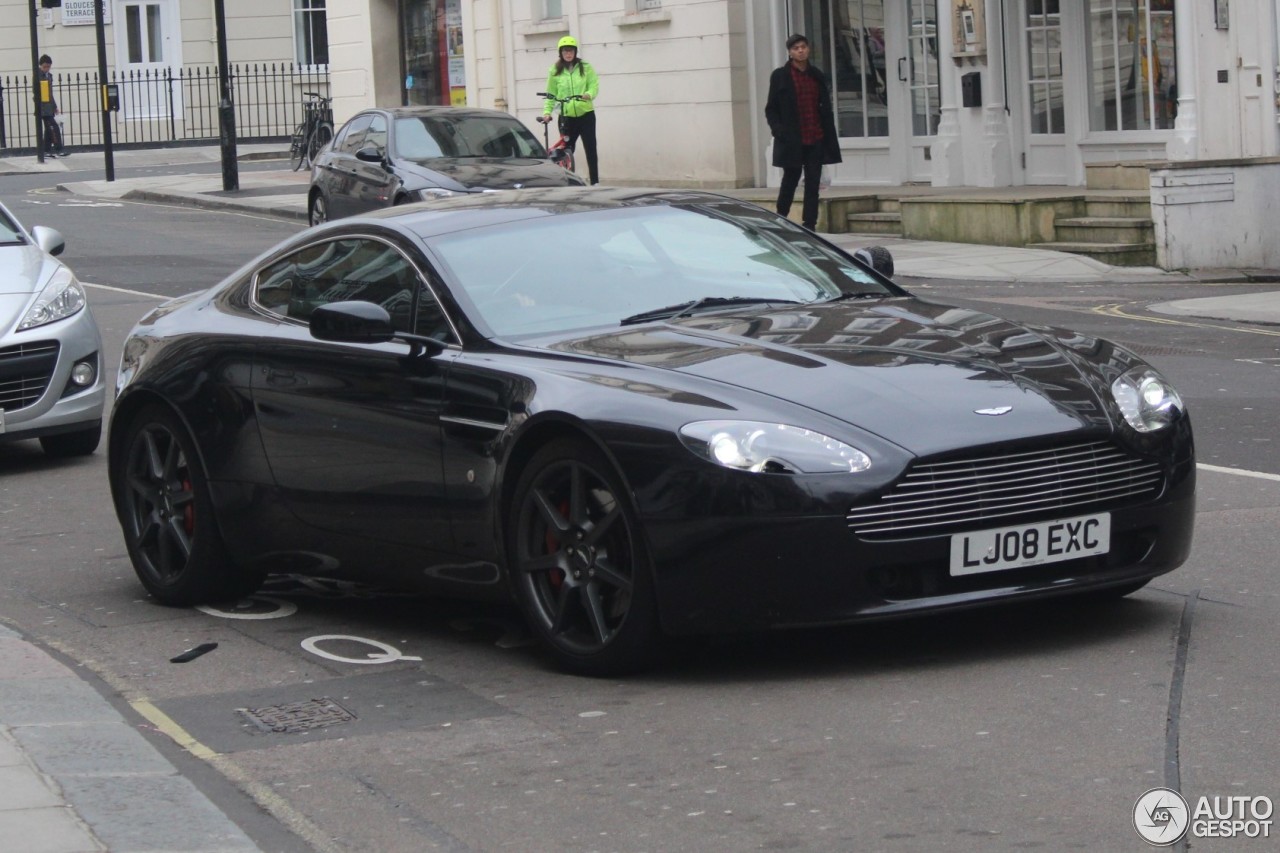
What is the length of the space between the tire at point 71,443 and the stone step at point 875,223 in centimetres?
1290

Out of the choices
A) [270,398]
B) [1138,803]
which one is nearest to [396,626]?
[270,398]

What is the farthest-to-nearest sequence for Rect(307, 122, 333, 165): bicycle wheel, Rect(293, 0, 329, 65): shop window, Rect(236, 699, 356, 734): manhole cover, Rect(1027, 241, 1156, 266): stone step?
Rect(293, 0, 329, 65): shop window → Rect(307, 122, 333, 165): bicycle wheel → Rect(1027, 241, 1156, 266): stone step → Rect(236, 699, 356, 734): manhole cover

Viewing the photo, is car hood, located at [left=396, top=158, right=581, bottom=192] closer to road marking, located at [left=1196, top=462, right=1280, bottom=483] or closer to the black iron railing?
road marking, located at [left=1196, top=462, right=1280, bottom=483]

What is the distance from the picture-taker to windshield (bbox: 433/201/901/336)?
6652 mm

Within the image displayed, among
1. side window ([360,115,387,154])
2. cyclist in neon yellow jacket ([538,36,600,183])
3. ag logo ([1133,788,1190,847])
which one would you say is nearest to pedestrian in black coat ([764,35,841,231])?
side window ([360,115,387,154])

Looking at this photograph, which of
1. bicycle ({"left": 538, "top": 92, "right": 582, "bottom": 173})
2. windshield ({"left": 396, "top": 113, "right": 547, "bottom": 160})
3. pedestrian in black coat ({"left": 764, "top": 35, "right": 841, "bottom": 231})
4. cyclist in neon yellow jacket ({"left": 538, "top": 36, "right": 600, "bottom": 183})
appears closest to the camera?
pedestrian in black coat ({"left": 764, "top": 35, "right": 841, "bottom": 231})

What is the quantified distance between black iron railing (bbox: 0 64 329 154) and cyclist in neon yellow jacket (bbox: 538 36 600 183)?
81.3ft

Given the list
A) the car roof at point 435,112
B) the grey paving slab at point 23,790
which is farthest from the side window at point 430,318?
the car roof at point 435,112

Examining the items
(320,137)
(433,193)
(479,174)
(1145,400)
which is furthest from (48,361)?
(320,137)

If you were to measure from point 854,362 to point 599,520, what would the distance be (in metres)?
0.85

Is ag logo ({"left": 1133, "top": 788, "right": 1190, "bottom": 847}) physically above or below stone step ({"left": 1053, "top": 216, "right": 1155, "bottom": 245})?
below

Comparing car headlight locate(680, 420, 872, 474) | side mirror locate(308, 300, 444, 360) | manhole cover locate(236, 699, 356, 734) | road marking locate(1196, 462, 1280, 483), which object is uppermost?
side mirror locate(308, 300, 444, 360)

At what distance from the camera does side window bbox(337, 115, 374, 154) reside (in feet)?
73.6

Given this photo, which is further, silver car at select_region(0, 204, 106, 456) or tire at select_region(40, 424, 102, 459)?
tire at select_region(40, 424, 102, 459)
